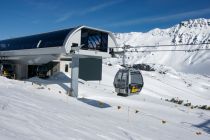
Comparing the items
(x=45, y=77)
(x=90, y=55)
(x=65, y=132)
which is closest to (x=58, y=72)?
(x=45, y=77)

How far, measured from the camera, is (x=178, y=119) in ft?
81.8

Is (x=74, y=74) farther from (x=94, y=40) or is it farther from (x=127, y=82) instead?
(x=127, y=82)

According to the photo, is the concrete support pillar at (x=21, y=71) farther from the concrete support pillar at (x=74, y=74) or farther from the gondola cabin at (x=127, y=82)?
the gondola cabin at (x=127, y=82)

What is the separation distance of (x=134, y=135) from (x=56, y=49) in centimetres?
1710

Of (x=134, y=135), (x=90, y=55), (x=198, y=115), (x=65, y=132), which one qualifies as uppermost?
(x=90, y=55)

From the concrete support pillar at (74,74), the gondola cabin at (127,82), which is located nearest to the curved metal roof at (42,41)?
the concrete support pillar at (74,74)

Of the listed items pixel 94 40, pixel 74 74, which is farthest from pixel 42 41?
pixel 94 40

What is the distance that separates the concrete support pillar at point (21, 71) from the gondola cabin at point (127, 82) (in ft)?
80.2

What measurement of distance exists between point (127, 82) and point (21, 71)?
2602 centimetres

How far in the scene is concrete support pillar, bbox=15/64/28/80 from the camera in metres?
42.3

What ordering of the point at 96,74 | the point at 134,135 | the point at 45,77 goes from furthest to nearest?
the point at 96,74
the point at 45,77
the point at 134,135

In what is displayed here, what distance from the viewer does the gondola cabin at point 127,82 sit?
809 inches

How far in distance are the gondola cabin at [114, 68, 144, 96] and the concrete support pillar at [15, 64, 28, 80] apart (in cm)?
2445

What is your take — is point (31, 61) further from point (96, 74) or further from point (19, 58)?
point (96, 74)
